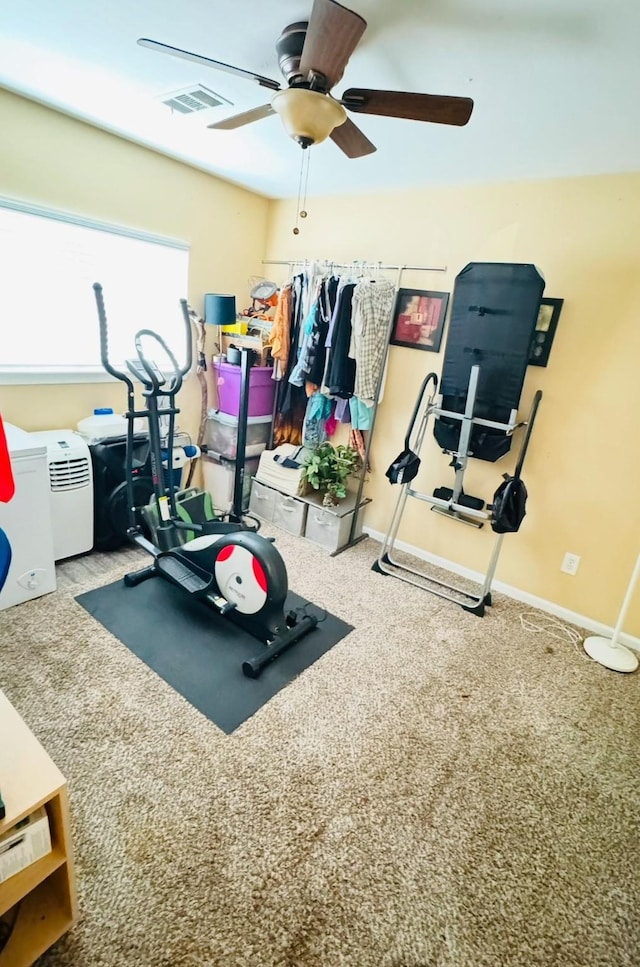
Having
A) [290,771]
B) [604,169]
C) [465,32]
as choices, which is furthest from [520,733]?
[604,169]

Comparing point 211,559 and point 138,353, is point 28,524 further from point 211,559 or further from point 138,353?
point 138,353

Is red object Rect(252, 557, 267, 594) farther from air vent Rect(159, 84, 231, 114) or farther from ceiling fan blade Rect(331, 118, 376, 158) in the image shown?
air vent Rect(159, 84, 231, 114)

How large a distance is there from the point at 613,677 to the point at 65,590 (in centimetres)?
296

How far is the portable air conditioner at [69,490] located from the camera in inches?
96.6

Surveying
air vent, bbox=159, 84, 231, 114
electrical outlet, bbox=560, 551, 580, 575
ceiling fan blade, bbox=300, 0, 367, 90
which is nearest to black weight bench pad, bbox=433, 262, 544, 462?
electrical outlet, bbox=560, 551, 580, 575

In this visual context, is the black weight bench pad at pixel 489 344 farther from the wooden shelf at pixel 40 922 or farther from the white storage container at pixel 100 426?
the wooden shelf at pixel 40 922

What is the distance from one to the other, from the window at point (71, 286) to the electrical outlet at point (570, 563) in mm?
3179

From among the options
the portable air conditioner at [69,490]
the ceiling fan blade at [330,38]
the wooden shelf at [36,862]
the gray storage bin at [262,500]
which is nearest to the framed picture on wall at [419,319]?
the gray storage bin at [262,500]

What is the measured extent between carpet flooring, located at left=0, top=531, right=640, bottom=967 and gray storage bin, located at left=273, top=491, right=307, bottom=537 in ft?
3.81

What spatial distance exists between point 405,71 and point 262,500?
262cm

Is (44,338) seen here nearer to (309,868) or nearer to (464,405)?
(464,405)

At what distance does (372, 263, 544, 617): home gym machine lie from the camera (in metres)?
2.36

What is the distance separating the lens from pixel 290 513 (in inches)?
131

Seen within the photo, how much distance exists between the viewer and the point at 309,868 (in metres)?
1.30
